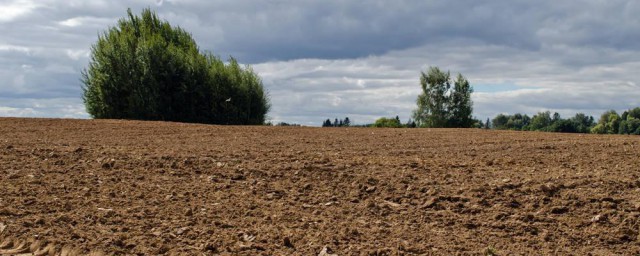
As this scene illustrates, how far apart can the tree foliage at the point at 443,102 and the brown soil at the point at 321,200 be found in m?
31.5

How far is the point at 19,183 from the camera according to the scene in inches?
276

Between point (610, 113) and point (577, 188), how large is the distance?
39781mm

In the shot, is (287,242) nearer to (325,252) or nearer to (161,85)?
(325,252)

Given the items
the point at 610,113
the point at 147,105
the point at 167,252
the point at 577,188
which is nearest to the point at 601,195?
the point at 577,188

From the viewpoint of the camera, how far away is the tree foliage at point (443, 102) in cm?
4066

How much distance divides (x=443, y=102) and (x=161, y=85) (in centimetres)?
2048

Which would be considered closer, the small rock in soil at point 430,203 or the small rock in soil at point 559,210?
the small rock in soil at point 559,210

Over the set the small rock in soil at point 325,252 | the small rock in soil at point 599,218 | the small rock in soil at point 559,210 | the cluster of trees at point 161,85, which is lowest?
the small rock in soil at point 325,252

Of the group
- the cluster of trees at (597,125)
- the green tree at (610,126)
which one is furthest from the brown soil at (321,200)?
the green tree at (610,126)

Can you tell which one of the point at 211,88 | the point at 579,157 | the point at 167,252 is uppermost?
Answer: the point at 211,88

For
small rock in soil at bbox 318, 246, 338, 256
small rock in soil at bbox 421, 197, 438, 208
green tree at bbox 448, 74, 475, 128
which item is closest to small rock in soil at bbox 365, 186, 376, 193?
small rock in soil at bbox 421, 197, 438, 208

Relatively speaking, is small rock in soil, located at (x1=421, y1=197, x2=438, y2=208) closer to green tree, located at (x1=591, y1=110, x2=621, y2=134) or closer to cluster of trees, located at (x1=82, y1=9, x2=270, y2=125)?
cluster of trees, located at (x1=82, y1=9, x2=270, y2=125)

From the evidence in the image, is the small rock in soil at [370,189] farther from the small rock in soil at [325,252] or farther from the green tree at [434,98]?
the green tree at [434,98]

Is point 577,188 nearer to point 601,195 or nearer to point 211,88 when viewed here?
point 601,195
